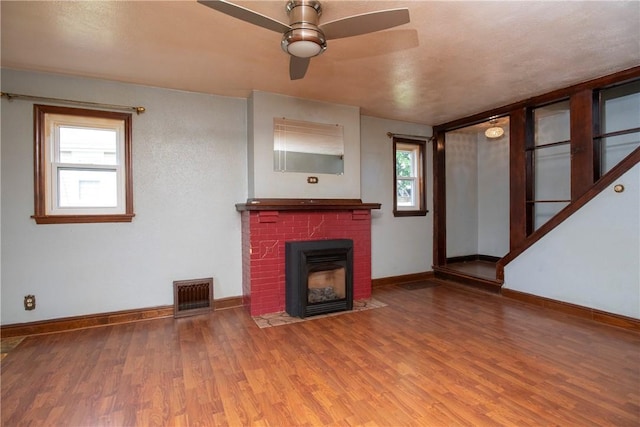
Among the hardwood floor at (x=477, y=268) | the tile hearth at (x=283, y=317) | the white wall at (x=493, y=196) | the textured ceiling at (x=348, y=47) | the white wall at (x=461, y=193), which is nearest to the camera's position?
the textured ceiling at (x=348, y=47)

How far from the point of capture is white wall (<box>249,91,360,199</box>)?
11.6ft

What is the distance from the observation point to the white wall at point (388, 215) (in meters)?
4.58

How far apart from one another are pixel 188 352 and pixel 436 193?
13.9 ft

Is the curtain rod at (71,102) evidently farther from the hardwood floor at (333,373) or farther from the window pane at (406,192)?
the window pane at (406,192)

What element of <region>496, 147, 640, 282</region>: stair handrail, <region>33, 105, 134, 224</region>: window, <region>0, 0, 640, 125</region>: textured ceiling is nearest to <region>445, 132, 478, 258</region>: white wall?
<region>496, 147, 640, 282</region>: stair handrail

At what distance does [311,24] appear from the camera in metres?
1.84

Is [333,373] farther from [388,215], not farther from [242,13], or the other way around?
[388,215]

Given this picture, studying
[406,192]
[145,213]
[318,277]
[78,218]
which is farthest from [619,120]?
[78,218]

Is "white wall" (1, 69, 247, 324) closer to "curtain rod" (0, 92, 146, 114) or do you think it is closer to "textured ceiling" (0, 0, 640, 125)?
"curtain rod" (0, 92, 146, 114)

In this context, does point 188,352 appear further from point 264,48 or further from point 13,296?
point 264,48

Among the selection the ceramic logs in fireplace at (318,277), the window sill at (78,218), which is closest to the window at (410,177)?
the ceramic logs in fireplace at (318,277)

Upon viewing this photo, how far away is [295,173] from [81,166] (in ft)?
7.25

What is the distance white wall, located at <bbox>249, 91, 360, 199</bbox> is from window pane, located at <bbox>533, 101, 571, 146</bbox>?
2630 millimetres

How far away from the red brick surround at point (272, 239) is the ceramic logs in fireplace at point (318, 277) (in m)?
0.12
